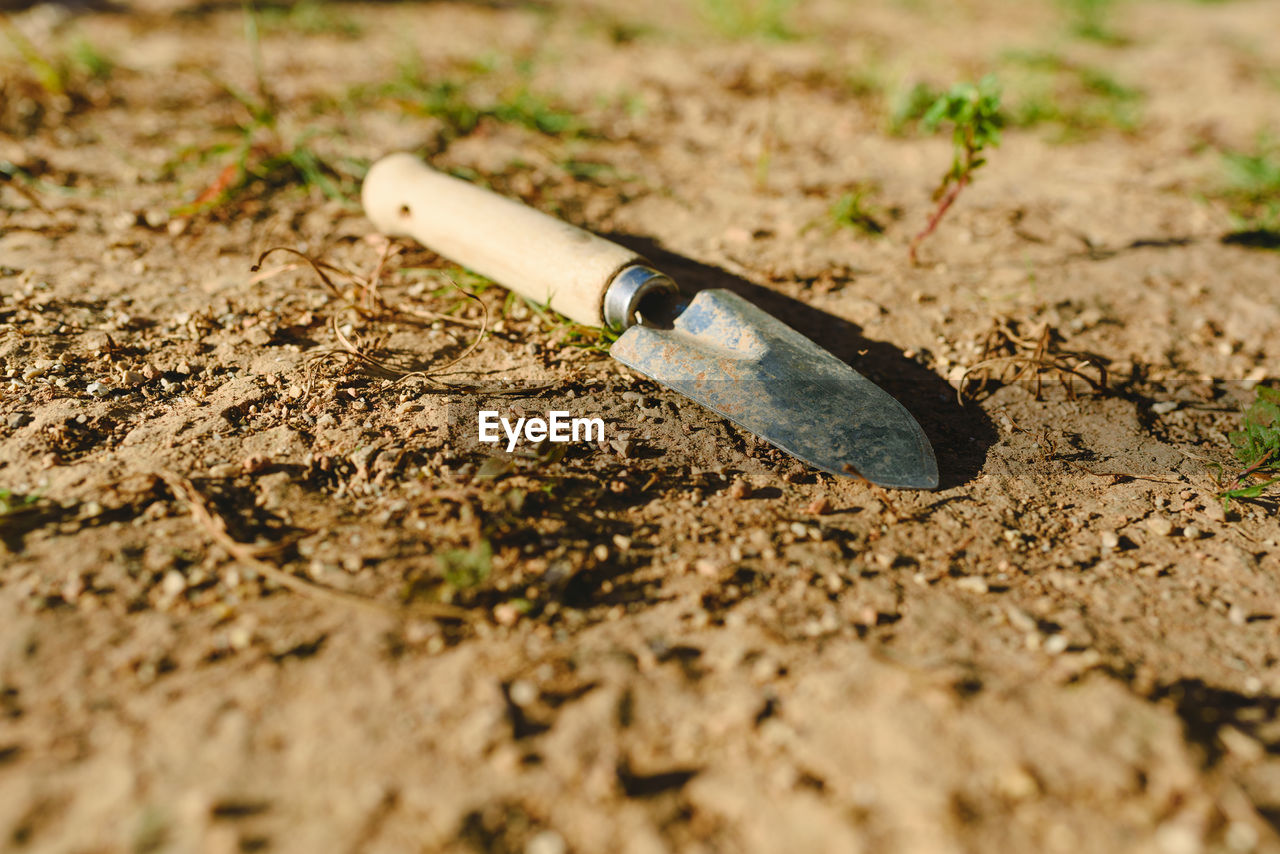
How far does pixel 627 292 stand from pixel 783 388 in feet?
1.63

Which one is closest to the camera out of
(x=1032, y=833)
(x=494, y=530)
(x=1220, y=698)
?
(x=1032, y=833)

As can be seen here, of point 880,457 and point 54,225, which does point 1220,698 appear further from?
point 54,225

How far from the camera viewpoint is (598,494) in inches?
70.4

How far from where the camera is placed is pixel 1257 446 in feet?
6.61

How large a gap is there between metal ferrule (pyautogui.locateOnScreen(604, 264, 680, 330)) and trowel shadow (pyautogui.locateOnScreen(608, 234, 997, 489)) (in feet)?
1.25

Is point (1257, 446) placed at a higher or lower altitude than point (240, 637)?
higher

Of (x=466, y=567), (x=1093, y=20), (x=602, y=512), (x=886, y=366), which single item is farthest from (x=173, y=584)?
(x=1093, y=20)

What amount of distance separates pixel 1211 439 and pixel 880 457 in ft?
3.41

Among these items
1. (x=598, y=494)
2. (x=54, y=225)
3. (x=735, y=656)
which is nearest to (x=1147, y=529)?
(x=735, y=656)

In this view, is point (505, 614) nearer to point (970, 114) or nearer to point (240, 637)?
point (240, 637)

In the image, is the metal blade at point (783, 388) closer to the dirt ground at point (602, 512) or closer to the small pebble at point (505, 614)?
the dirt ground at point (602, 512)

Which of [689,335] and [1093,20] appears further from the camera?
[1093,20]

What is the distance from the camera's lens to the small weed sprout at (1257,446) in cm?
189

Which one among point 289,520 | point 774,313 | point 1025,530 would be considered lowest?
point 289,520
